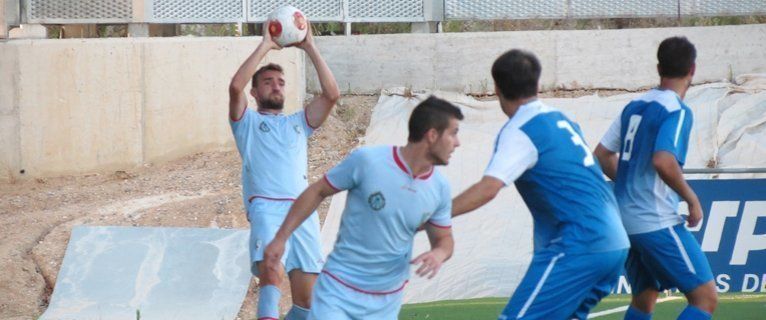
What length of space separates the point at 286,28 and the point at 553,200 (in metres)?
2.50

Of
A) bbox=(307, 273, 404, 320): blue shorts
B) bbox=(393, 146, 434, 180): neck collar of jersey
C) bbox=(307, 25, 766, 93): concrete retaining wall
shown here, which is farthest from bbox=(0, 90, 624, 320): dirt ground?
bbox=(393, 146, 434, 180): neck collar of jersey

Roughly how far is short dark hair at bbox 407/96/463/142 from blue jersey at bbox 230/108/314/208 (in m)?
2.36

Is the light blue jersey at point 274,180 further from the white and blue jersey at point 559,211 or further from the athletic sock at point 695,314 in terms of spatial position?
the athletic sock at point 695,314

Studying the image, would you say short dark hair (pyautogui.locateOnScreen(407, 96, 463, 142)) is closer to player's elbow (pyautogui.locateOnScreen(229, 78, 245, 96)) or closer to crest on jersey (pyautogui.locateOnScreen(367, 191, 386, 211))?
crest on jersey (pyautogui.locateOnScreen(367, 191, 386, 211))

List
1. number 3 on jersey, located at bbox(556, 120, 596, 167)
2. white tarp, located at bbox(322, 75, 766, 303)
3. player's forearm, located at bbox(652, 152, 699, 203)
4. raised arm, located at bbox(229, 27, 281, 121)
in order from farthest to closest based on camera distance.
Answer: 1. white tarp, located at bbox(322, 75, 766, 303)
2. raised arm, located at bbox(229, 27, 281, 121)
3. player's forearm, located at bbox(652, 152, 699, 203)
4. number 3 on jersey, located at bbox(556, 120, 596, 167)

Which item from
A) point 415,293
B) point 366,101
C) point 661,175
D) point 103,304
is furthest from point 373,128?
point 661,175

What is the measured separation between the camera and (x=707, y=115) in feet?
45.0

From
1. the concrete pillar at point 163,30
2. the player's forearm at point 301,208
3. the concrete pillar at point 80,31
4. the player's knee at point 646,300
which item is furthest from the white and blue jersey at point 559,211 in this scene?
the concrete pillar at point 80,31

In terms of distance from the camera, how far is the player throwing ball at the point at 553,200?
6395 millimetres

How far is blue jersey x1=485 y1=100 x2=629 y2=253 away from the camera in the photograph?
6.39m

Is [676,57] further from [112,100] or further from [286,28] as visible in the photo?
[112,100]

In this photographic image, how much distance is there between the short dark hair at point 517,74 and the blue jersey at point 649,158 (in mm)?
1078

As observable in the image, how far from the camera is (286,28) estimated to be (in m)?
8.25

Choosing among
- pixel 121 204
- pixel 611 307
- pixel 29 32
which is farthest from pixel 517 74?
pixel 29 32
